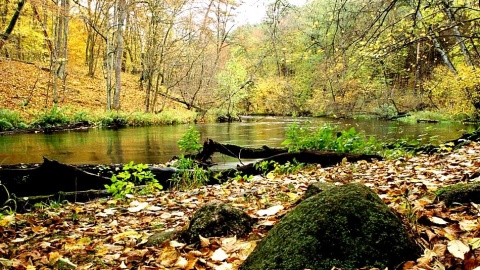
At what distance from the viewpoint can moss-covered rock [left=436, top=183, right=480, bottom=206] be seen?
2.98 meters

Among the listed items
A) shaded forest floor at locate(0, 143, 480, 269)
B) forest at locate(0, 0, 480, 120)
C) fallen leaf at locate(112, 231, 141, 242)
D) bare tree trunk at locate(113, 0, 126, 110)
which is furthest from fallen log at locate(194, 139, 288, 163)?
bare tree trunk at locate(113, 0, 126, 110)

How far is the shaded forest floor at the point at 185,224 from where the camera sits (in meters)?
2.40

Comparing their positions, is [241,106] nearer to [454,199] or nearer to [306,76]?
[306,76]

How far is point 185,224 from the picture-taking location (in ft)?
12.1

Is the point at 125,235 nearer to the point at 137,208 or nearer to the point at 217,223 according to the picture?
the point at 217,223

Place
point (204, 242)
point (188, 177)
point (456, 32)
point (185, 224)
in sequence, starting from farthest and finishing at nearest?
point (456, 32), point (188, 177), point (185, 224), point (204, 242)

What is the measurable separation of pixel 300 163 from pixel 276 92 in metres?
34.0

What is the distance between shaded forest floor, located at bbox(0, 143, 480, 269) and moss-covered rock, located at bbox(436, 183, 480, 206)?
0.11 m

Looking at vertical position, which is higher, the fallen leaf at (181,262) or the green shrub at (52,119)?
the green shrub at (52,119)

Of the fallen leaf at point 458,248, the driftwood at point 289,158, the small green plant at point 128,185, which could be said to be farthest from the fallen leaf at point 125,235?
the driftwood at point 289,158

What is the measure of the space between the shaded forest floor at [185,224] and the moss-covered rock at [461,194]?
0.11 m

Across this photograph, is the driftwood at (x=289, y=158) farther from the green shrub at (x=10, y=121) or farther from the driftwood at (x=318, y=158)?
the green shrub at (x=10, y=121)

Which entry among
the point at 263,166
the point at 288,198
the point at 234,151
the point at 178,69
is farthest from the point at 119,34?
the point at 288,198

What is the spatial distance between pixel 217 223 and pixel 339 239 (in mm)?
1276
